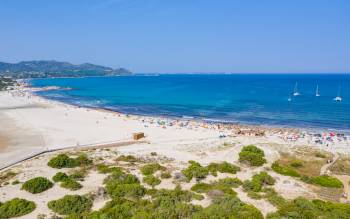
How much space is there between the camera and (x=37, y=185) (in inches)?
818

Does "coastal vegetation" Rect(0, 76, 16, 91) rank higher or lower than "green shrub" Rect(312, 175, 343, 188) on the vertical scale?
lower

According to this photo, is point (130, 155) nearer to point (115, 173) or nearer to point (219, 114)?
point (115, 173)

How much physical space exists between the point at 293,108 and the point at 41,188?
6673 centimetres

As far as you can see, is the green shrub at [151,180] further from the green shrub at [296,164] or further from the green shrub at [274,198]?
the green shrub at [296,164]

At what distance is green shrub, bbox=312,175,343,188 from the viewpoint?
23.7m

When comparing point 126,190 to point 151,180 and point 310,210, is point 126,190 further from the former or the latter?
point 310,210

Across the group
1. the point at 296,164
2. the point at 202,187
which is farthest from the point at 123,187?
the point at 296,164

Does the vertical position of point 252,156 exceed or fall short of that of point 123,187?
it falls short

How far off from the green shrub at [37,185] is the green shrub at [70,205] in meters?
2.39

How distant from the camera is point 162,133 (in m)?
44.6

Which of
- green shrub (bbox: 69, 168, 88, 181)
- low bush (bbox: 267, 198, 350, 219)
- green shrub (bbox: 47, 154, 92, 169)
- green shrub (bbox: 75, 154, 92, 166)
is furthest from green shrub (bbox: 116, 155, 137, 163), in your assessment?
low bush (bbox: 267, 198, 350, 219)

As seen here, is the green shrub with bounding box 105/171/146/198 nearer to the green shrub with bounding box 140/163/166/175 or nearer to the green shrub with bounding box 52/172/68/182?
the green shrub with bounding box 140/163/166/175

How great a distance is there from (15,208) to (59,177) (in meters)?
4.74

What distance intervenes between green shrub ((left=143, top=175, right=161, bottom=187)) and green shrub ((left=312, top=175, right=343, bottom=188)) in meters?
12.4
